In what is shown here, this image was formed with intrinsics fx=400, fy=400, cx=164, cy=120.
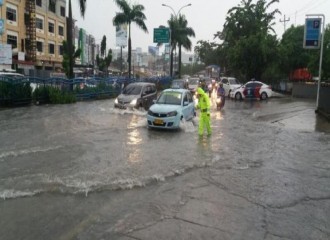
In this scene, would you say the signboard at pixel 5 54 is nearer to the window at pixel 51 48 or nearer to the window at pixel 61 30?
the window at pixel 51 48

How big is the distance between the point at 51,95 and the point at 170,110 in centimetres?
1257

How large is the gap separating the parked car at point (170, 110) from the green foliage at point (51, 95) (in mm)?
10971

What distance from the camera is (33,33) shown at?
4884cm

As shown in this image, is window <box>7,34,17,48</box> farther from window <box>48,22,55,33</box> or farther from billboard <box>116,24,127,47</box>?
billboard <box>116,24,127,47</box>

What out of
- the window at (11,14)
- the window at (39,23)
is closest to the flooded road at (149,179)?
the window at (11,14)

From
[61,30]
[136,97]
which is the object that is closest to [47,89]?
[136,97]

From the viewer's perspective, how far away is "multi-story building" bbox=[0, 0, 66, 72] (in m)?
44.8

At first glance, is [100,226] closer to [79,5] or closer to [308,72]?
[79,5]

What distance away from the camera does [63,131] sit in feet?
47.3

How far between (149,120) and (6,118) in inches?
273

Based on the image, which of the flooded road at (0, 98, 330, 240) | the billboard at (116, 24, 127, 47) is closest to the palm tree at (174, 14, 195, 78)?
the billboard at (116, 24, 127, 47)

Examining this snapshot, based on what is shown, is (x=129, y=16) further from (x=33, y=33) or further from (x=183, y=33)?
(x=183, y=33)

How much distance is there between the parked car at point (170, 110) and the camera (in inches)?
582

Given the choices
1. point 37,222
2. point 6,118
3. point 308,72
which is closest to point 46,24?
point 308,72
